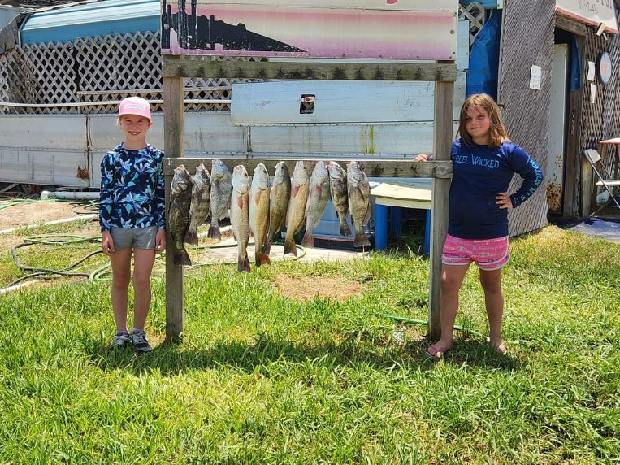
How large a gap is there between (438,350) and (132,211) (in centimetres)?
224

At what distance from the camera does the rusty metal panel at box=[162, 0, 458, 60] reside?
4.23 m

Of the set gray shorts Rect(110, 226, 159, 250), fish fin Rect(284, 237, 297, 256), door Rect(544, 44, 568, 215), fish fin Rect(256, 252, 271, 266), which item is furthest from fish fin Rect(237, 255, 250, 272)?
door Rect(544, 44, 568, 215)

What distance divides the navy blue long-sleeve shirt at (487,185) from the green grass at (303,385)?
867 mm

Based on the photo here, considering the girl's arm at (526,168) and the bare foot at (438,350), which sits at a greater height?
the girl's arm at (526,168)

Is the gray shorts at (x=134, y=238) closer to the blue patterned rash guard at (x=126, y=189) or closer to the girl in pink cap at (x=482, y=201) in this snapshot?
the blue patterned rash guard at (x=126, y=189)

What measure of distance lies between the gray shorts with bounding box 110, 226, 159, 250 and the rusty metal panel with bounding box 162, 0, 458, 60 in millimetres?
1216

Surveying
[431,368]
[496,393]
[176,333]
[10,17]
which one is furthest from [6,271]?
[10,17]

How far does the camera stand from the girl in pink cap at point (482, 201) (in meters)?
4.06

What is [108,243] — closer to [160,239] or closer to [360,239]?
[160,239]

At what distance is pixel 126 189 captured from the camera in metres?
4.11

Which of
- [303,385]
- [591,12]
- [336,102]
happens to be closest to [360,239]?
[303,385]

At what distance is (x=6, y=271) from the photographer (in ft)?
21.9

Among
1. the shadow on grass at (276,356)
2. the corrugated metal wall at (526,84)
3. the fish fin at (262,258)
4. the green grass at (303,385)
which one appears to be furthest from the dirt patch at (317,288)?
the corrugated metal wall at (526,84)

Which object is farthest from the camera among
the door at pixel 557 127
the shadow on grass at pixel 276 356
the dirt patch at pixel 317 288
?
the door at pixel 557 127
